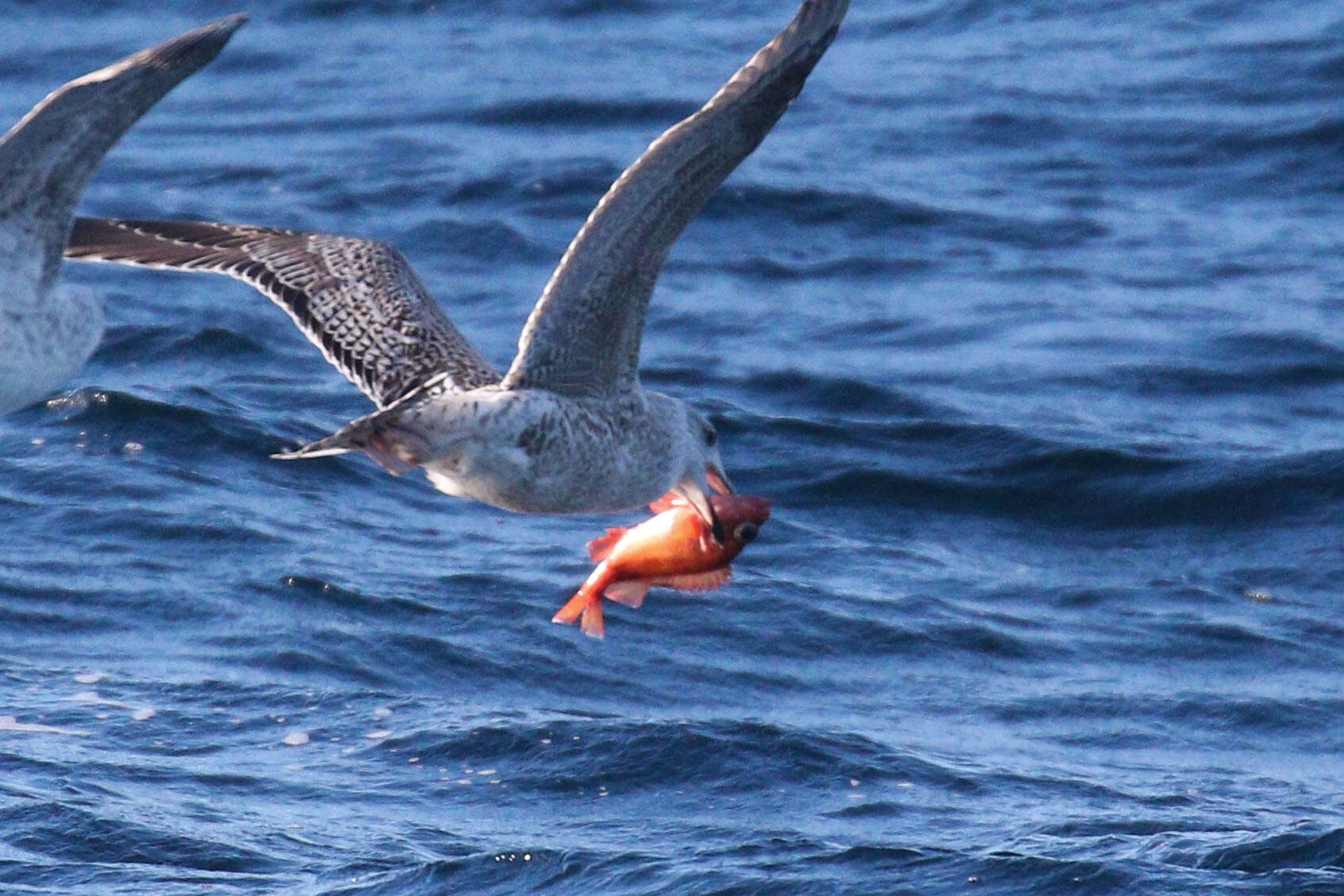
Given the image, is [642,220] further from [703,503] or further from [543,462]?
[703,503]

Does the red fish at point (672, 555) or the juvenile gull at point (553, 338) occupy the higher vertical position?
the juvenile gull at point (553, 338)

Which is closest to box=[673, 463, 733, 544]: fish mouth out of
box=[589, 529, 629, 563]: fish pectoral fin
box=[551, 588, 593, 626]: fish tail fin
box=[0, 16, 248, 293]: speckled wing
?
box=[589, 529, 629, 563]: fish pectoral fin

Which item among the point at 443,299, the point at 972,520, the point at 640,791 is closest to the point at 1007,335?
the point at 972,520

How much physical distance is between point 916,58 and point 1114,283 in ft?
15.3

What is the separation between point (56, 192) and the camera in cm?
706

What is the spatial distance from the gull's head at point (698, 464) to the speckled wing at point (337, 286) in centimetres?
72

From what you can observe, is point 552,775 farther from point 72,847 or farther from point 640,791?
point 72,847

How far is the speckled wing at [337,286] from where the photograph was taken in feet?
27.3

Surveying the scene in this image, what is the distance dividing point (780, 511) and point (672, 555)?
193 inches

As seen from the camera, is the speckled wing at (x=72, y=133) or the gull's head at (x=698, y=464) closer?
the speckled wing at (x=72, y=133)

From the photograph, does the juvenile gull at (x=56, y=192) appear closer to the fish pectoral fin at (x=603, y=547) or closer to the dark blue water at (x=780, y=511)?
the fish pectoral fin at (x=603, y=547)

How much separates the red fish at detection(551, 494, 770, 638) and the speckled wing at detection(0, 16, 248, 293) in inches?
88.1

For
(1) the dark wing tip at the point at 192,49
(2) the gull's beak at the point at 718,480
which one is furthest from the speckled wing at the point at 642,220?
(1) the dark wing tip at the point at 192,49

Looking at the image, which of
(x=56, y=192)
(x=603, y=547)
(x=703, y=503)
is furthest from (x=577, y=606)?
(x=56, y=192)
